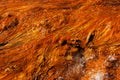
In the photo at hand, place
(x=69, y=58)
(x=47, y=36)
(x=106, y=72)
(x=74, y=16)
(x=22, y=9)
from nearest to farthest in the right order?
(x=106, y=72)
(x=69, y=58)
(x=47, y=36)
(x=74, y=16)
(x=22, y=9)

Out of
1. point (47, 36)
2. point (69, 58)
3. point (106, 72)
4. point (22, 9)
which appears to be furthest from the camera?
point (22, 9)

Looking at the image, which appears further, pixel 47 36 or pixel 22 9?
pixel 22 9

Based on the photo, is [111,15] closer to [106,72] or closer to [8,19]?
[106,72]

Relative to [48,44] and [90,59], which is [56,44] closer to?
[48,44]

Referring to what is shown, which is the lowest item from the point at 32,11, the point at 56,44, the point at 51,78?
the point at 51,78

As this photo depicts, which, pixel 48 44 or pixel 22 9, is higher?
pixel 22 9

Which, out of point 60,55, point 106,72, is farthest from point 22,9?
point 106,72
